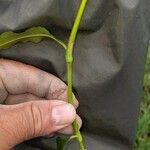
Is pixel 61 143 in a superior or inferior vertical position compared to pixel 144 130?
superior

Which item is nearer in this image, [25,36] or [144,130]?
[25,36]

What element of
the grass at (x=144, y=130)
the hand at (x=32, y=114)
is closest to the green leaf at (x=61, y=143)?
the hand at (x=32, y=114)

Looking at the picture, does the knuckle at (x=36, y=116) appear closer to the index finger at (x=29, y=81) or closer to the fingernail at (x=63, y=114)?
the fingernail at (x=63, y=114)

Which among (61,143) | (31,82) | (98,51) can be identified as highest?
(98,51)

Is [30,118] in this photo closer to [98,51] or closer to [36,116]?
[36,116]

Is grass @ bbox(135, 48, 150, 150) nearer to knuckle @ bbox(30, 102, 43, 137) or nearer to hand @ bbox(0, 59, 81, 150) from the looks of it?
hand @ bbox(0, 59, 81, 150)

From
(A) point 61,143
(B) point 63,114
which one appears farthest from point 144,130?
(B) point 63,114
